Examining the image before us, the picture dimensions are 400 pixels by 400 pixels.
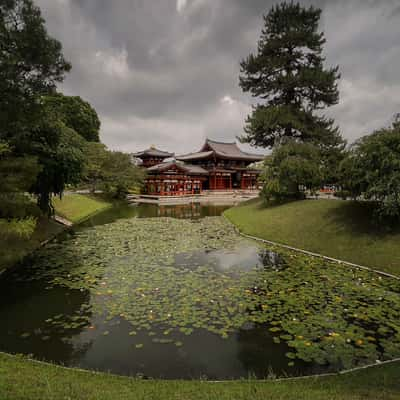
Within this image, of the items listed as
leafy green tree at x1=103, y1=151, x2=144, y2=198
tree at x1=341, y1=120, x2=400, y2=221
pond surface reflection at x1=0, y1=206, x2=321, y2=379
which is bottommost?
pond surface reflection at x1=0, y1=206, x2=321, y2=379

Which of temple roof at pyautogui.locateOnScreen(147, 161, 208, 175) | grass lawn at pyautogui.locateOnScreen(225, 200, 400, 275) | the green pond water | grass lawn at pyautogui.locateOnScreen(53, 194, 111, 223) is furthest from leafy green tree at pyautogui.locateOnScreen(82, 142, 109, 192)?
the green pond water

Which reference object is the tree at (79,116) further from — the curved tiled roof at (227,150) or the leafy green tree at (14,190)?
the leafy green tree at (14,190)

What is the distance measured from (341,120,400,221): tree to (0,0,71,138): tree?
11271mm

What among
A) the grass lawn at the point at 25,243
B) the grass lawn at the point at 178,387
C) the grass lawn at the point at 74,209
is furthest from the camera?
the grass lawn at the point at 74,209

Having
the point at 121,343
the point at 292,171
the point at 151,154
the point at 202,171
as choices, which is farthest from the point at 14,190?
the point at 151,154

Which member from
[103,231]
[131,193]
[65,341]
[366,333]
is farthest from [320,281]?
[131,193]

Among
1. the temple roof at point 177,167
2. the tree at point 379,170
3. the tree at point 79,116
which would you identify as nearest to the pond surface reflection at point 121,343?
the tree at point 379,170

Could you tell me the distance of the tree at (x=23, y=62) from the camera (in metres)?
7.43

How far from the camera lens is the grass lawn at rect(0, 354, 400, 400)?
296cm

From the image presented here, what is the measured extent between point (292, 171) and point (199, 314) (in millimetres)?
14242

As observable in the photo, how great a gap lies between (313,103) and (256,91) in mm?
5038

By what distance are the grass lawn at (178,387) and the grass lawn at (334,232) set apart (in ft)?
18.4

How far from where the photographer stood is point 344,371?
3723 millimetres

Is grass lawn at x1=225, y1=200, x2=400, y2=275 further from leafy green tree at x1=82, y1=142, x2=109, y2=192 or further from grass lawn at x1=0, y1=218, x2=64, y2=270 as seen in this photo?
leafy green tree at x1=82, y1=142, x2=109, y2=192
